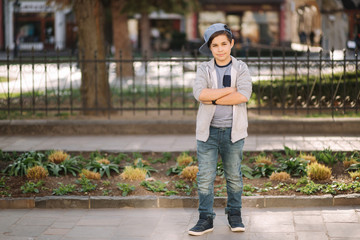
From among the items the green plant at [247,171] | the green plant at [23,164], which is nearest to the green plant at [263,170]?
the green plant at [247,171]

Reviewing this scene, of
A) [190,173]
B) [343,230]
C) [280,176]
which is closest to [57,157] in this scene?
[190,173]

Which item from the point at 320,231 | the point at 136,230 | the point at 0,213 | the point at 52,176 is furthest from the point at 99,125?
the point at 320,231

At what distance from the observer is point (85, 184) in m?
7.73

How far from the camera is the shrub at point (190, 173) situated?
26.1 ft

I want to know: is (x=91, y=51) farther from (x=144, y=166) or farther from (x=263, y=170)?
(x=263, y=170)

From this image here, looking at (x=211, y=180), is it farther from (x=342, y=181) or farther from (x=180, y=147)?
(x=180, y=147)

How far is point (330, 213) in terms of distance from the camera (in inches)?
266

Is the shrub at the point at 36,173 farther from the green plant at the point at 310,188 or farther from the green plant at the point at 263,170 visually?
the green plant at the point at 310,188

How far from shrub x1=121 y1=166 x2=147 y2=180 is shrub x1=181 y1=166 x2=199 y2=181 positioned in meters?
0.49

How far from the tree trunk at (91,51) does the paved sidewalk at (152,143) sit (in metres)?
1.91

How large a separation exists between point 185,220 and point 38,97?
27.4ft

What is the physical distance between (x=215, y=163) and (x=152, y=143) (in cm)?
497

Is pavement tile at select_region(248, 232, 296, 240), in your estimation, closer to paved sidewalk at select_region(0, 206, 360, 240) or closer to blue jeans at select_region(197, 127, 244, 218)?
paved sidewalk at select_region(0, 206, 360, 240)

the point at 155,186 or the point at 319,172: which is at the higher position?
the point at 319,172
